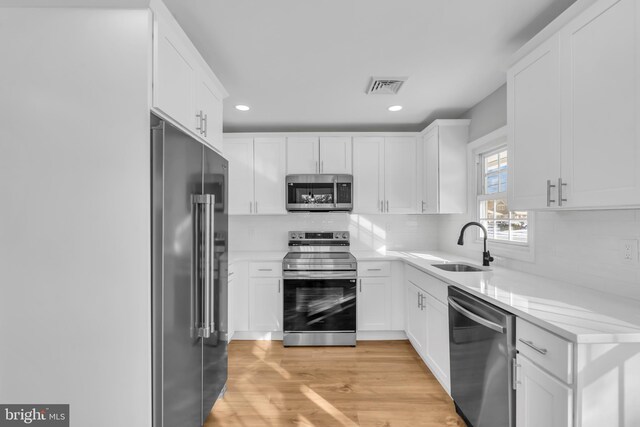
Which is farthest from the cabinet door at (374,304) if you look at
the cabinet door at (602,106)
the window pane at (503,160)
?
the cabinet door at (602,106)

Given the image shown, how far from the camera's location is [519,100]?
5.96ft

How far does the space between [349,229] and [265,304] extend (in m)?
1.41

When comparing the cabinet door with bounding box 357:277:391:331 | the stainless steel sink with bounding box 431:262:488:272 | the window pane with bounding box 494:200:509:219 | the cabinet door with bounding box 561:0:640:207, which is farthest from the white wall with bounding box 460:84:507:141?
the cabinet door with bounding box 357:277:391:331

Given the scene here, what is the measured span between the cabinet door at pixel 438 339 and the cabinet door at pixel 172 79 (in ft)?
7.08

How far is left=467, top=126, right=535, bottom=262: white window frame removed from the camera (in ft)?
7.30

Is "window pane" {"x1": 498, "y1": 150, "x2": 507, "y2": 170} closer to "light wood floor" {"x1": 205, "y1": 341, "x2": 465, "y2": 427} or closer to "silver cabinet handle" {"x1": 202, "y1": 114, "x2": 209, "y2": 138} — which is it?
"light wood floor" {"x1": 205, "y1": 341, "x2": 465, "y2": 427}

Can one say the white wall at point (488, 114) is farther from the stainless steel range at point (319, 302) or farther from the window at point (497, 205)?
the stainless steel range at point (319, 302)

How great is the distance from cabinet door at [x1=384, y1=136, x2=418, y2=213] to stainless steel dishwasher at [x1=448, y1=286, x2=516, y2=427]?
1.69m

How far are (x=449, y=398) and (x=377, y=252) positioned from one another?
181 cm

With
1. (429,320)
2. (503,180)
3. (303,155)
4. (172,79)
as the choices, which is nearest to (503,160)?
(503,180)

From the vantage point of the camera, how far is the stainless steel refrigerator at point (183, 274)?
1328mm

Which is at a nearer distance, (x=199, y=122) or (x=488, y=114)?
(x=199, y=122)

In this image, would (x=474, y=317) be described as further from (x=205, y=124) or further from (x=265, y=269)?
(x=265, y=269)

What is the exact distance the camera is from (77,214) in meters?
1.29
